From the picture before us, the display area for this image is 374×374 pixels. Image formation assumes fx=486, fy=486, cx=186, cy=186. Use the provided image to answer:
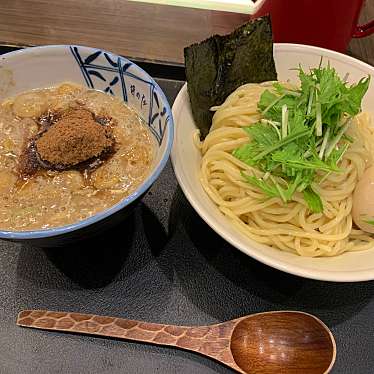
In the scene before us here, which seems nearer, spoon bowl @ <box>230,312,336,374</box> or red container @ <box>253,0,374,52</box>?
spoon bowl @ <box>230,312,336,374</box>

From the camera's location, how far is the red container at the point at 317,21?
1.74 m

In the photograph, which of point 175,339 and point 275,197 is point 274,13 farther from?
point 175,339

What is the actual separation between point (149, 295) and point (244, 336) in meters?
0.28

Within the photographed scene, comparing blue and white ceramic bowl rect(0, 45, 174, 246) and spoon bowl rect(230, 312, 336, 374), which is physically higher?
blue and white ceramic bowl rect(0, 45, 174, 246)

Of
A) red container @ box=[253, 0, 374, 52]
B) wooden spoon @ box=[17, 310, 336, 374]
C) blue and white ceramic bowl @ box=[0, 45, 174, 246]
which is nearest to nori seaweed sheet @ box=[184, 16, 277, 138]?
blue and white ceramic bowl @ box=[0, 45, 174, 246]

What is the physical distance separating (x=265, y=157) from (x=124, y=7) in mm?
1266

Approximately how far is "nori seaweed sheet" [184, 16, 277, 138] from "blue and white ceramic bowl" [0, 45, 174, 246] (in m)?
0.18

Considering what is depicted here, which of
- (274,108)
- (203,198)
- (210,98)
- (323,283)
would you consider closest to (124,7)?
(210,98)

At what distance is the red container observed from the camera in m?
1.74

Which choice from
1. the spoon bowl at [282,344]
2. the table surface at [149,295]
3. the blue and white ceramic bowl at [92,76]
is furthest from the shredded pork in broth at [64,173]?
the spoon bowl at [282,344]

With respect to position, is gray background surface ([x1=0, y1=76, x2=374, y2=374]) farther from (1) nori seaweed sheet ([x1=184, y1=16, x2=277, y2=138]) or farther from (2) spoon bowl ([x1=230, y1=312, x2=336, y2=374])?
(1) nori seaweed sheet ([x1=184, y1=16, x2=277, y2=138])

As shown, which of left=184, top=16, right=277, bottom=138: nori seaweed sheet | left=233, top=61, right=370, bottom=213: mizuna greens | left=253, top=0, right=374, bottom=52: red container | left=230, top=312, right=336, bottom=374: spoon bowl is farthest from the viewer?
left=253, top=0, right=374, bottom=52: red container

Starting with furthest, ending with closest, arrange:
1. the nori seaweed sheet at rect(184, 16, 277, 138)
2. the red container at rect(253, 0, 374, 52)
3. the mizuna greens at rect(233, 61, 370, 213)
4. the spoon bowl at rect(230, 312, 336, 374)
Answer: the red container at rect(253, 0, 374, 52), the nori seaweed sheet at rect(184, 16, 277, 138), the mizuna greens at rect(233, 61, 370, 213), the spoon bowl at rect(230, 312, 336, 374)

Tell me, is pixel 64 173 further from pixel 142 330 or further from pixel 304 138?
pixel 304 138
